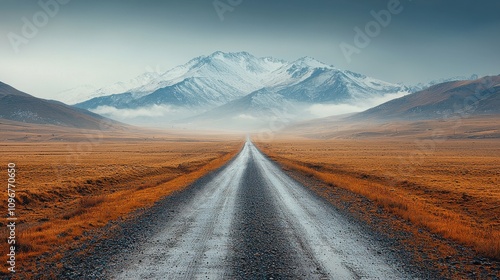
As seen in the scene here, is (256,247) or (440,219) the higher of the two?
(256,247)

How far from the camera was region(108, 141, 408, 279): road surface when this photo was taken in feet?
29.9

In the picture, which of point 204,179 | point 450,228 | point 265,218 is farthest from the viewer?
point 204,179

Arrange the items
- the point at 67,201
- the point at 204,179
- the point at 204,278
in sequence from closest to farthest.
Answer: the point at 204,278 → the point at 67,201 → the point at 204,179

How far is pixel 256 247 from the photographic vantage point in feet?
37.0

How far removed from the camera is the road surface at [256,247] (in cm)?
912

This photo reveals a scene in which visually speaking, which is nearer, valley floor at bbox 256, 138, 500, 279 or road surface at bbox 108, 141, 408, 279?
road surface at bbox 108, 141, 408, 279

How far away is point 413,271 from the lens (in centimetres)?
923

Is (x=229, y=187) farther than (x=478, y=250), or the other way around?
(x=229, y=187)

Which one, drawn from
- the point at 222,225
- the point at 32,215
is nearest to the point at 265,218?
the point at 222,225

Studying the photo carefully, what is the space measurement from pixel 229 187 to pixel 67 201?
11.6 m

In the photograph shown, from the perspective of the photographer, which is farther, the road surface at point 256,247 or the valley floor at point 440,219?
the valley floor at point 440,219

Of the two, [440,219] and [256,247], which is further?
[440,219]

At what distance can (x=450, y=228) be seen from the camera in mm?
13844

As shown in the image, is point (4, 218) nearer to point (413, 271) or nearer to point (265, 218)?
point (265, 218)
